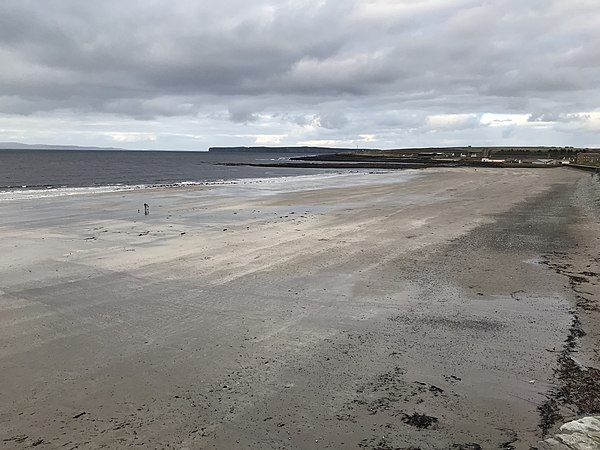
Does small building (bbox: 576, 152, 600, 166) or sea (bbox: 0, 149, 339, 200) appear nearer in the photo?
sea (bbox: 0, 149, 339, 200)

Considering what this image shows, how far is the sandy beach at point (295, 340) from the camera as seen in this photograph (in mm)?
4566

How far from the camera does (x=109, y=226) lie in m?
17.0

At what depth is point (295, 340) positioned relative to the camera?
21.8 ft

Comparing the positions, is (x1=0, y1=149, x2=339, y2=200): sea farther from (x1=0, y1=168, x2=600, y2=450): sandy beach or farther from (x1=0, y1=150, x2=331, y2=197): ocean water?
(x1=0, y1=168, x2=600, y2=450): sandy beach

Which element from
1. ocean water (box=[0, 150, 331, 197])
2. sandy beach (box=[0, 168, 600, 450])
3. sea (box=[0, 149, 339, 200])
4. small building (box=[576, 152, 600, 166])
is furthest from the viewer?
small building (box=[576, 152, 600, 166])

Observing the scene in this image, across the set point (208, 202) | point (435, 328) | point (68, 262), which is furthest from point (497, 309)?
point (208, 202)

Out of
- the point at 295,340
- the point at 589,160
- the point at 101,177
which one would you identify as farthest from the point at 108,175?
the point at 589,160

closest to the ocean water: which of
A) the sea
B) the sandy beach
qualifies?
the sea

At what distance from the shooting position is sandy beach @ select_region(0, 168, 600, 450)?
4.57m

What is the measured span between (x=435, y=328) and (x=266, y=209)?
52.5 ft

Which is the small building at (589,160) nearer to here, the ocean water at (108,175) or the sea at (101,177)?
the sea at (101,177)

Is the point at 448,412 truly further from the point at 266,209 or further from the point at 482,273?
the point at 266,209

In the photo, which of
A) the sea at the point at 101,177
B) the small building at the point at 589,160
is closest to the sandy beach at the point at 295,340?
the sea at the point at 101,177

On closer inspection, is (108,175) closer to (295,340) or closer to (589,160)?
(295,340)
